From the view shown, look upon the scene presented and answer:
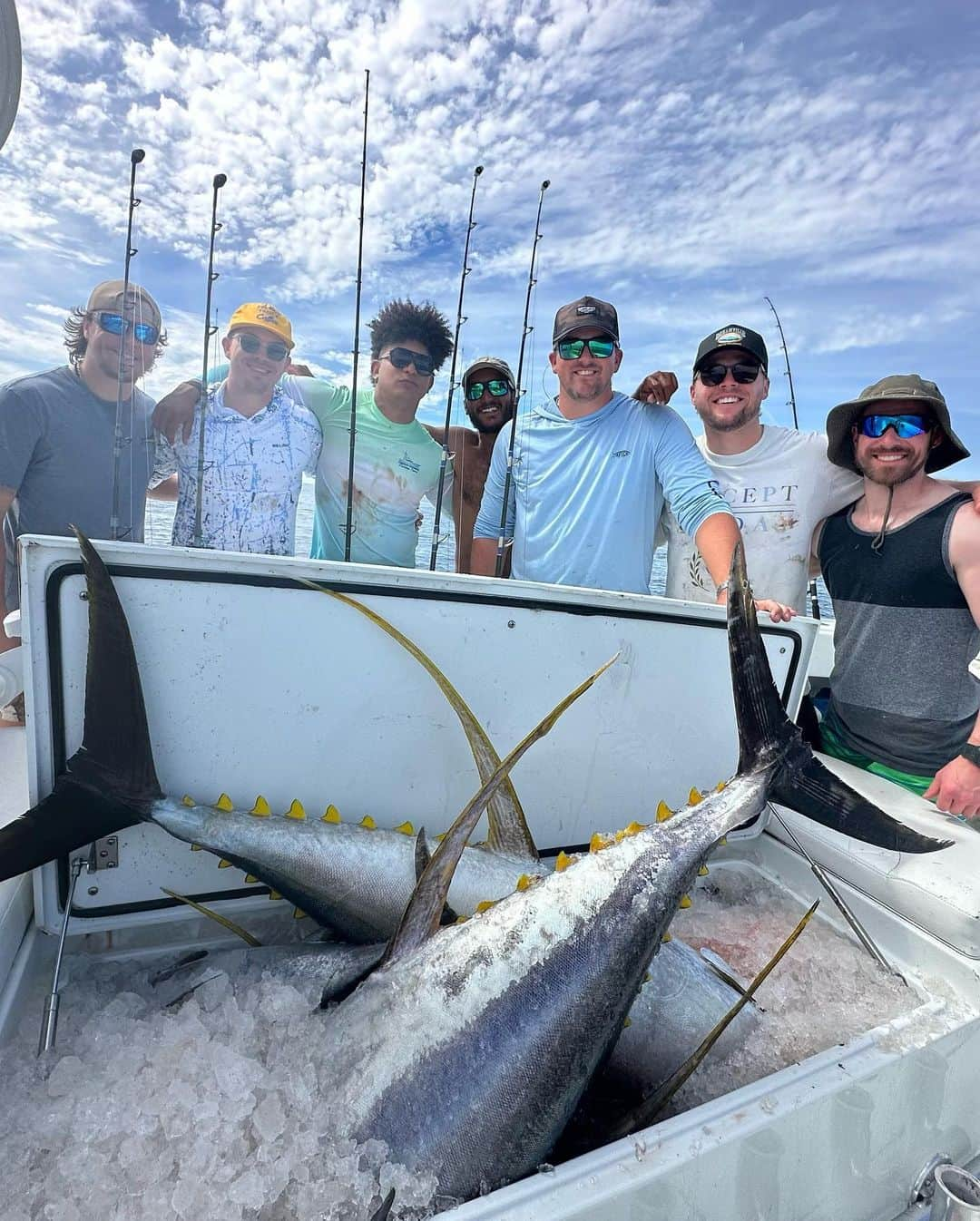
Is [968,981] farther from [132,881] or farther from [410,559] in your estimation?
[410,559]

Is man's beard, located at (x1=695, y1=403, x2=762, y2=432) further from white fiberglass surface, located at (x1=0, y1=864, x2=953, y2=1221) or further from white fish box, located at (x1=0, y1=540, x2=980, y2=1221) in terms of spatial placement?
white fiberglass surface, located at (x1=0, y1=864, x2=953, y2=1221)

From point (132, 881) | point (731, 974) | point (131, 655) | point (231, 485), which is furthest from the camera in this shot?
point (231, 485)

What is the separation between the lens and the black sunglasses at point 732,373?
2.54 metres

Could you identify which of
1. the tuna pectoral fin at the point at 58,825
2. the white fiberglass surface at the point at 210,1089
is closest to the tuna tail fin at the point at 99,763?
the tuna pectoral fin at the point at 58,825

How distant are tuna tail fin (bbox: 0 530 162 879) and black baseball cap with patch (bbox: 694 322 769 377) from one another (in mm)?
2241

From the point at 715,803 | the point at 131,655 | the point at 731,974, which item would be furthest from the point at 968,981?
the point at 131,655

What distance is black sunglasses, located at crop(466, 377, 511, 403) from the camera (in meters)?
3.09

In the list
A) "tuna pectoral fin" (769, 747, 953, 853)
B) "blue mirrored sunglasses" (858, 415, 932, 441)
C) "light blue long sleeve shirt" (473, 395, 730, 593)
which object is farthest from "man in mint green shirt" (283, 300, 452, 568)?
"tuna pectoral fin" (769, 747, 953, 853)

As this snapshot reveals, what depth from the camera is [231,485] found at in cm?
240

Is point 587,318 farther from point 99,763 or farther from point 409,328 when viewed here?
point 99,763

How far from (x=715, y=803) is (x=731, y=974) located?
1.70ft

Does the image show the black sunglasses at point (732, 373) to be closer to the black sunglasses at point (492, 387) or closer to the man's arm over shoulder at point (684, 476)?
the man's arm over shoulder at point (684, 476)

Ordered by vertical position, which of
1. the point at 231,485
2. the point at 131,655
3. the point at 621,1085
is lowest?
the point at 621,1085

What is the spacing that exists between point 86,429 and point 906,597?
2777mm
